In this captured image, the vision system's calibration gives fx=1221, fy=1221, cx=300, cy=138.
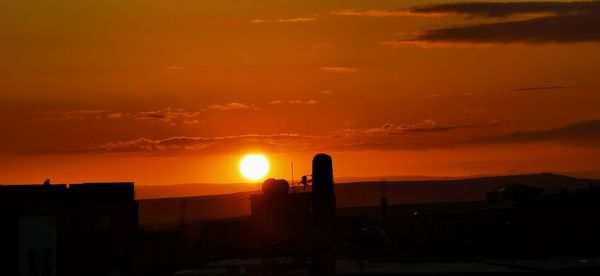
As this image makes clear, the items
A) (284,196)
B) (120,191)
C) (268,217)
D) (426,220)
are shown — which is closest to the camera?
(120,191)

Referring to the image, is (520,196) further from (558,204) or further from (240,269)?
(240,269)

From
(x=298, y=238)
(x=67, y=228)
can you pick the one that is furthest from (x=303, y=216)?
(x=298, y=238)

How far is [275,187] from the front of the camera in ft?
373

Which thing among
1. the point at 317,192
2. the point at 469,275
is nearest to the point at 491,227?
the point at 469,275

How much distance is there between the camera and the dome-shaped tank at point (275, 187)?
4279 inches

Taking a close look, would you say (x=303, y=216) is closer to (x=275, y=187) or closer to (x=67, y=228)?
(x=275, y=187)

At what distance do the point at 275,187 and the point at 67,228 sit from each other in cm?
2333

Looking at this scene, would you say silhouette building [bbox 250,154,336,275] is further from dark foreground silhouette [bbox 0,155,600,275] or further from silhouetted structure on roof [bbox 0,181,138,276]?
silhouetted structure on roof [bbox 0,181,138,276]

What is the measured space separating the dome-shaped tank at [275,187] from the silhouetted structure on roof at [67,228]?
1396 cm

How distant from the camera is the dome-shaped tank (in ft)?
357

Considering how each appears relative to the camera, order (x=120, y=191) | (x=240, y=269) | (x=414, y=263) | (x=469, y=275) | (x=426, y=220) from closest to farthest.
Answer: (x=469, y=275) < (x=240, y=269) < (x=414, y=263) < (x=120, y=191) < (x=426, y=220)

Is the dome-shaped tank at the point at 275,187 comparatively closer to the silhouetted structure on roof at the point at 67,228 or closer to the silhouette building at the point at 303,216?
the silhouette building at the point at 303,216

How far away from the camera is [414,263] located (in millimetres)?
75750

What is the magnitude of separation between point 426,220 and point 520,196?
14874 millimetres
